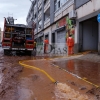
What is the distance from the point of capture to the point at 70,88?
4.40 metres

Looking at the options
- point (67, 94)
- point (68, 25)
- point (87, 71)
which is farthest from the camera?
point (68, 25)

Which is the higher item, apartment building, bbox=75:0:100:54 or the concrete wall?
the concrete wall

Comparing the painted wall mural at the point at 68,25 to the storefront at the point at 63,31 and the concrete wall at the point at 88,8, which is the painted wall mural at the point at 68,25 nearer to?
the storefront at the point at 63,31

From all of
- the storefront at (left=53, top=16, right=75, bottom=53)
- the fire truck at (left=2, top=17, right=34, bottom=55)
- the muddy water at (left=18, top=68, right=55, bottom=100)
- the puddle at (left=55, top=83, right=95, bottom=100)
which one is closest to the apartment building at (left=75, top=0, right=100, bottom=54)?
the storefront at (left=53, top=16, right=75, bottom=53)

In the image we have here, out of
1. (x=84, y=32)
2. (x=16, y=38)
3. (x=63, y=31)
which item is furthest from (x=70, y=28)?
(x=16, y=38)

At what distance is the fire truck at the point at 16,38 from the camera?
16359mm

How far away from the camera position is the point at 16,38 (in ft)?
55.3

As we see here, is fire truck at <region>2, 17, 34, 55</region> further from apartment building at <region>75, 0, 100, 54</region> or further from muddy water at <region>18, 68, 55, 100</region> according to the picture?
muddy water at <region>18, 68, 55, 100</region>

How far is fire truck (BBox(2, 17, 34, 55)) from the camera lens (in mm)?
16359

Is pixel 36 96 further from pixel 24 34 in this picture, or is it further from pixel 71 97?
pixel 24 34

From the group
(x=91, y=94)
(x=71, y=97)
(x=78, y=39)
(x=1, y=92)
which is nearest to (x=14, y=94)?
(x=1, y=92)

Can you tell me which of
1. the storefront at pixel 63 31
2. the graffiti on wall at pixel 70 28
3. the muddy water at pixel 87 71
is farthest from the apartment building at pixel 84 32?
the muddy water at pixel 87 71

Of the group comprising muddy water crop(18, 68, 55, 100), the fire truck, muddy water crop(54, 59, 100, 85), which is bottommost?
muddy water crop(18, 68, 55, 100)

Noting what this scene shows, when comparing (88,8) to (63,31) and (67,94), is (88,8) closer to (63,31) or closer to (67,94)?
(63,31)
